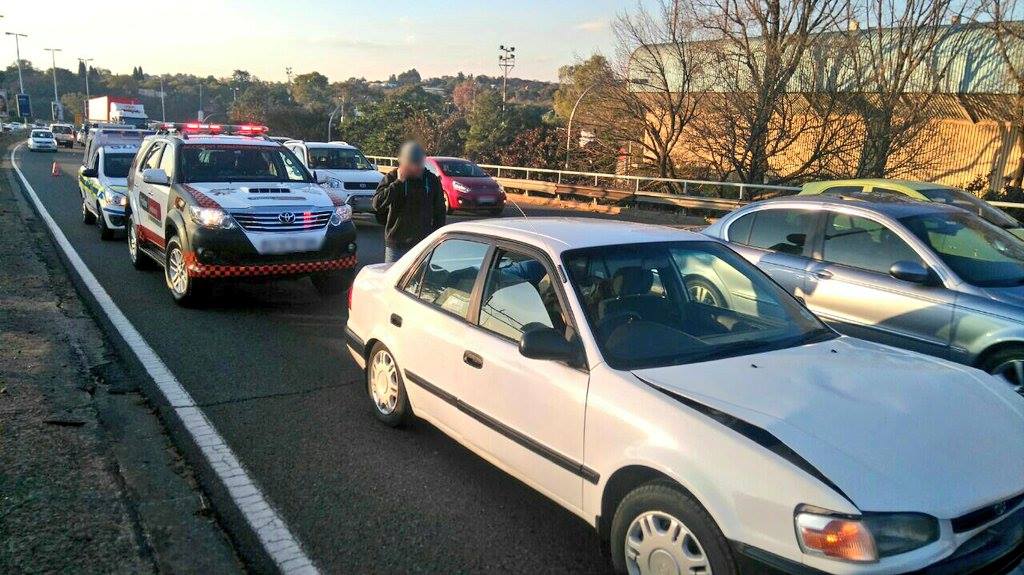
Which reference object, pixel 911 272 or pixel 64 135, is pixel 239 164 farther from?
pixel 64 135

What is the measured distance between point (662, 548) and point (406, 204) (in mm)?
4926

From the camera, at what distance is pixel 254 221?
805 cm

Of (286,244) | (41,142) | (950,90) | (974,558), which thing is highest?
(950,90)

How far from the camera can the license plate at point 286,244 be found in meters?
8.01

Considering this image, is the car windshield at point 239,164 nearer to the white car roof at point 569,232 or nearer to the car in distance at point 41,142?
the white car roof at point 569,232

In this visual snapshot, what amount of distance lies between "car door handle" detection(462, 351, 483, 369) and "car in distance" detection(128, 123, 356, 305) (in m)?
4.66

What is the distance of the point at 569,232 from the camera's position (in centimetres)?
417

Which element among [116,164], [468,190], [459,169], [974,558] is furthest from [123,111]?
[974,558]

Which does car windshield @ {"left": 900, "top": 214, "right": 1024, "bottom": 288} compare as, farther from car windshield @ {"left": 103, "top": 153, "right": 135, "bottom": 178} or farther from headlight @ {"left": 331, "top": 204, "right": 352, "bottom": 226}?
car windshield @ {"left": 103, "top": 153, "right": 135, "bottom": 178}

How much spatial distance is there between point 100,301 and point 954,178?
27347 mm

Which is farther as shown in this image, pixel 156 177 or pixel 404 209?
pixel 156 177

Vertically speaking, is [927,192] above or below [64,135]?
above

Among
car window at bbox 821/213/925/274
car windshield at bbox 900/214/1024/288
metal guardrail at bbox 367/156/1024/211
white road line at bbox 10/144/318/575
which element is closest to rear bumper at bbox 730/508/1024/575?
white road line at bbox 10/144/318/575

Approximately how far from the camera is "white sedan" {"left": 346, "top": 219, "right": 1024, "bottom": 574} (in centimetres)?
253
